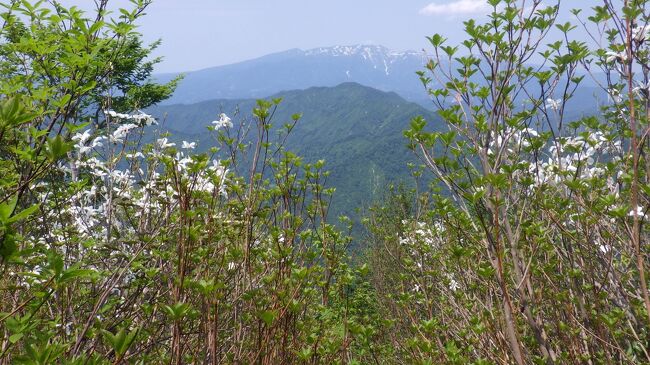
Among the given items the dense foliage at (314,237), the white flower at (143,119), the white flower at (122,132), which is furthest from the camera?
the white flower at (143,119)

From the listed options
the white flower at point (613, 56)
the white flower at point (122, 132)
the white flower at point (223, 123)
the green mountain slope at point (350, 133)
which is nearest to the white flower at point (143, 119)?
the white flower at point (122, 132)

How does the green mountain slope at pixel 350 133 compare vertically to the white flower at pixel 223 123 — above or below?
below

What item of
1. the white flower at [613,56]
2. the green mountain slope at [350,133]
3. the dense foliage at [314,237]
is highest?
the white flower at [613,56]

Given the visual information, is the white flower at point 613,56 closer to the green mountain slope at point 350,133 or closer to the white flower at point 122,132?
the white flower at point 122,132

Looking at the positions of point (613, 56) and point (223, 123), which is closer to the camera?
point (613, 56)

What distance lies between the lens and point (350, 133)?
474 ft

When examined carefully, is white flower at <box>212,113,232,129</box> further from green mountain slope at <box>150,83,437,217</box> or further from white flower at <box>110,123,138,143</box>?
green mountain slope at <box>150,83,437,217</box>

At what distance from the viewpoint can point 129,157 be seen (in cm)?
337

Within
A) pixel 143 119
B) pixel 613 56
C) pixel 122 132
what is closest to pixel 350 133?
pixel 143 119

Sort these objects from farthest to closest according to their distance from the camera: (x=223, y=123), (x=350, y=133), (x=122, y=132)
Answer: (x=350, y=133) → (x=223, y=123) → (x=122, y=132)

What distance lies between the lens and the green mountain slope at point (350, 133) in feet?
327

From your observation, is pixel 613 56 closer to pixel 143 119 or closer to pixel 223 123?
pixel 223 123

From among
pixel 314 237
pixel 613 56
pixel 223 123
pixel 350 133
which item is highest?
pixel 613 56

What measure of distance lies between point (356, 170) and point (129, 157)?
104666 millimetres
